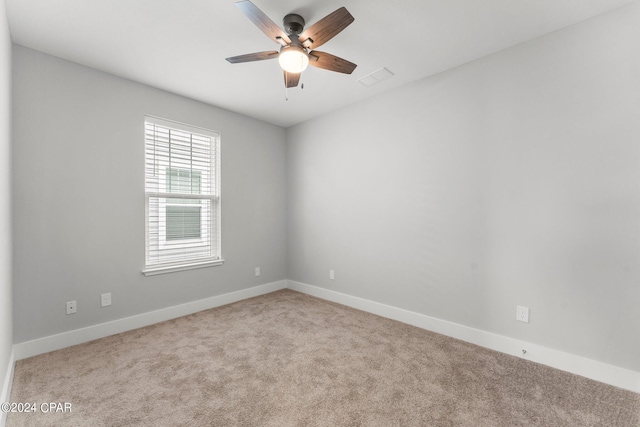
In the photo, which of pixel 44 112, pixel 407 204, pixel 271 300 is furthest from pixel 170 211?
pixel 407 204

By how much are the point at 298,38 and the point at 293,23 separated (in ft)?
0.49

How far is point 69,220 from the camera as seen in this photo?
2551mm

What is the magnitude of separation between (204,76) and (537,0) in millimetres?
2795

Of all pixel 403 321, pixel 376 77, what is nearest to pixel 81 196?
pixel 376 77

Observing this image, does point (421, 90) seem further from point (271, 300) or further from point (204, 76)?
point (271, 300)

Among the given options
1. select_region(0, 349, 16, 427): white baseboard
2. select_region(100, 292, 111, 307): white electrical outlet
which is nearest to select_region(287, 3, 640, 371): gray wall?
select_region(100, 292, 111, 307): white electrical outlet

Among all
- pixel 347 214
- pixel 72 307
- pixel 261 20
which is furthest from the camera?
pixel 347 214

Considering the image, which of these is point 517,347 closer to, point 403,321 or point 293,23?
point 403,321

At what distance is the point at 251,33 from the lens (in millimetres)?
2199

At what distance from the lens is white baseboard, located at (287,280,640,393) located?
1.93 m

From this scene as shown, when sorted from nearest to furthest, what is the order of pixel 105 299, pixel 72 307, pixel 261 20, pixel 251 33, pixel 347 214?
pixel 261 20, pixel 251 33, pixel 72 307, pixel 105 299, pixel 347 214

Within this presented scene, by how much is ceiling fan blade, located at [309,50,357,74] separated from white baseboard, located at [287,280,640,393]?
249cm

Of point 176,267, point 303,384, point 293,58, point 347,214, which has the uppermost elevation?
point 293,58

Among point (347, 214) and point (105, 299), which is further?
point (347, 214)
